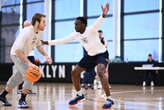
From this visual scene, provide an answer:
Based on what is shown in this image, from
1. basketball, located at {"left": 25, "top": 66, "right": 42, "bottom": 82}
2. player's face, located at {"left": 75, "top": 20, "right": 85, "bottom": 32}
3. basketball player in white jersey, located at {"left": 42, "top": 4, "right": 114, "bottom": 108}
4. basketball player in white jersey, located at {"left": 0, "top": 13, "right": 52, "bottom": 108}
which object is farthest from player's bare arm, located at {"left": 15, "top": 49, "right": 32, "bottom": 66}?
player's face, located at {"left": 75, "top": 20, "right": 85, "bottom": 32}

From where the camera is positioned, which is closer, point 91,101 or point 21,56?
point 21,56

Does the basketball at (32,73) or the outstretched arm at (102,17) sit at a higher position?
the outstretched arm at (102,17)

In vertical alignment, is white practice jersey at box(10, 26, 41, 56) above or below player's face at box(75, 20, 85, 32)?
below

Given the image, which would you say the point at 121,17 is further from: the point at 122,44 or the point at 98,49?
the point at 98,49

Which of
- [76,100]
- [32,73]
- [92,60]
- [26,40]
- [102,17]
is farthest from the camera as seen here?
[76,100]

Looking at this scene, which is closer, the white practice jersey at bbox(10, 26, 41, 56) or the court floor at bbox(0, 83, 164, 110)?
the white practice jersey at bbox(10, 26, 41, 56)

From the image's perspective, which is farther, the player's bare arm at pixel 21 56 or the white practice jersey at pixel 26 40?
the white practice jersey at pixel 26 40

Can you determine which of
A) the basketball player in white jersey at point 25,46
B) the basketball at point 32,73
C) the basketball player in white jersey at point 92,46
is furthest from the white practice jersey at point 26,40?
the basketball player in white jersey at point 92,46

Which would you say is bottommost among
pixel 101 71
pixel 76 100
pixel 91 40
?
pixel 76 100

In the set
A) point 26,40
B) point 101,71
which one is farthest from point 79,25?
point 26,40

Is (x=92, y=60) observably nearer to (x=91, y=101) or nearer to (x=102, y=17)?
(x=102, y=17)

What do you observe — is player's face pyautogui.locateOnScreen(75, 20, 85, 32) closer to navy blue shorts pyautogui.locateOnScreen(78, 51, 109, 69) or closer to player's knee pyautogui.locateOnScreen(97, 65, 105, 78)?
navy blue shorts pyautogui.locateOnScreen(78, 51, 109, 69)

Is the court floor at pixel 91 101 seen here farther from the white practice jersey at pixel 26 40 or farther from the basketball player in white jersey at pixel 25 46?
the white practice jersey at pixel 26 40

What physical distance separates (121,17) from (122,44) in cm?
129
